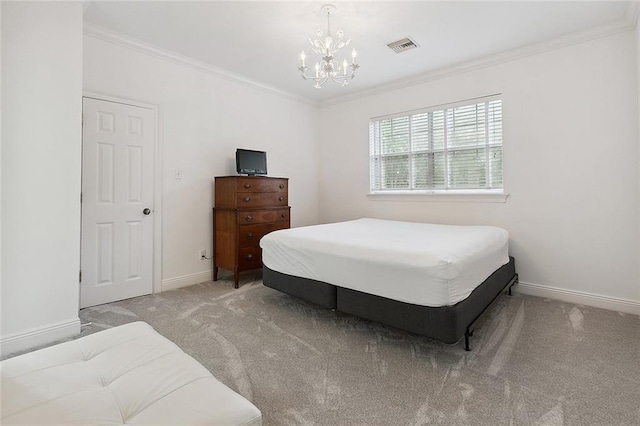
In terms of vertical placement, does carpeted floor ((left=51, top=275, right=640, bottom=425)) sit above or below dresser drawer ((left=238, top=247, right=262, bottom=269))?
below

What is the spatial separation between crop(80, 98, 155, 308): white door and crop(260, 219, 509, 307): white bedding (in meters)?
1.36

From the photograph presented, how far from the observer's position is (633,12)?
2574 millimetres

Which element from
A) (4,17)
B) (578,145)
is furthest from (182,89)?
(578,145)

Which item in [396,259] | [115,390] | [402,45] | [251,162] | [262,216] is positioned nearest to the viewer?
[115,390]

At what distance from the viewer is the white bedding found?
6.33 ft

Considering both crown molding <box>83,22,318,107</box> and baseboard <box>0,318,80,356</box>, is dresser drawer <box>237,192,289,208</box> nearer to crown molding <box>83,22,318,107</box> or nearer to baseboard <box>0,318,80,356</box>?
crown molding <box>83,22,318,107</box>

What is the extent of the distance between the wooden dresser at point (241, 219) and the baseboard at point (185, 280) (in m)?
0.11

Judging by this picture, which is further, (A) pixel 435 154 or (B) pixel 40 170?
(A) pixel 435 154

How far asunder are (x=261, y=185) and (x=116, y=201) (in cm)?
147

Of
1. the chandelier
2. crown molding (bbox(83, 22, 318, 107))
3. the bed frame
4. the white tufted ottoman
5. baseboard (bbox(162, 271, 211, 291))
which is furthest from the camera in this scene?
baseboard (bbox(162, 271, 211, 291))

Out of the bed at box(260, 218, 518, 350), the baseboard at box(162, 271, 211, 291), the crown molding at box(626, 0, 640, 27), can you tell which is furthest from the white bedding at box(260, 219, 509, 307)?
the crown molding at box(626, 0, 640, 27)

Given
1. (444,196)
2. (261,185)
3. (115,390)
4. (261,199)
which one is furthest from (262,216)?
(115,390)

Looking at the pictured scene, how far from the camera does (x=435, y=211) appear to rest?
3951 mm

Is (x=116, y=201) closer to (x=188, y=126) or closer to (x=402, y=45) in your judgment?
(x=188, y=126)
